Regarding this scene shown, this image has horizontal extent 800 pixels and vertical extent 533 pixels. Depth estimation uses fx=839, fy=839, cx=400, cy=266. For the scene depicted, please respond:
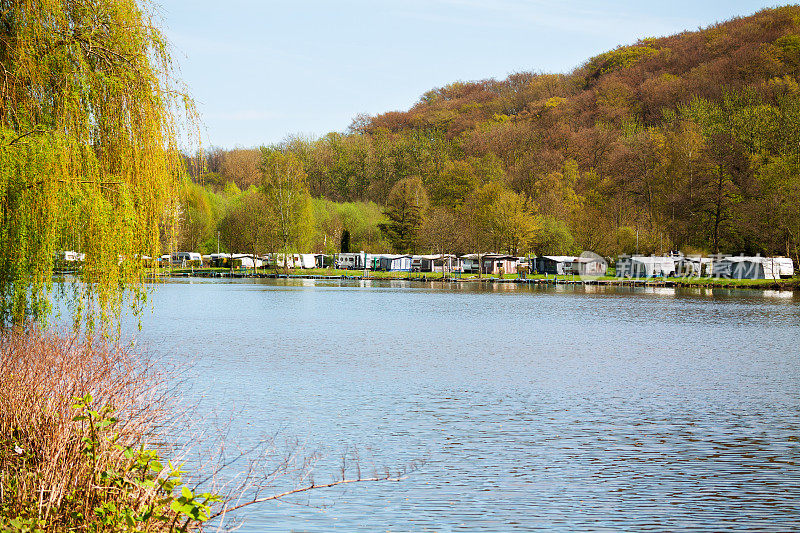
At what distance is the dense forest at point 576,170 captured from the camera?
83.8 m

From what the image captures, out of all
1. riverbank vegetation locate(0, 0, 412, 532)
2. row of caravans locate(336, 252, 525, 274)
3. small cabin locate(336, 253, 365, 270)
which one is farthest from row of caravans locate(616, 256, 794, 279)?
riverbank vegetation locate(0, 0, 412, 532)

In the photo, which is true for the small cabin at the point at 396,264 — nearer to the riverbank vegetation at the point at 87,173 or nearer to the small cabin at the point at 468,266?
the small cabin at the point at 468,266

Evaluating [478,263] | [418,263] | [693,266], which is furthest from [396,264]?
[693,266]

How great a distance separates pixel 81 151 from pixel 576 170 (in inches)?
3605

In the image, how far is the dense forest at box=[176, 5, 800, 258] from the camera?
83.8m

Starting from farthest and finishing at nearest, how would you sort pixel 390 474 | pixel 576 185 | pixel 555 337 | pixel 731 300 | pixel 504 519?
pixel 576 185
pixel 731 300
pixel 555 337
pixel 390 474
pixel 504 519

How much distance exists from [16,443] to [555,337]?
94.0 ft

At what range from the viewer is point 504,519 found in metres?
10.8

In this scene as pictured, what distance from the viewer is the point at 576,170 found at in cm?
10275

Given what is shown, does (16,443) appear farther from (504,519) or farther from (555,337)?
(555,337)

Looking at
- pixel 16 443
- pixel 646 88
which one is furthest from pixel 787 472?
pixel 646 88

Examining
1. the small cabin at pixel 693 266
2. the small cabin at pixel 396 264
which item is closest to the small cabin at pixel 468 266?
the small cabin at pixel 396 264

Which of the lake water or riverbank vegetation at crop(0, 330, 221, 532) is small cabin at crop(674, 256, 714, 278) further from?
riverbank vegetation at crop(0, 330, 221, 532)

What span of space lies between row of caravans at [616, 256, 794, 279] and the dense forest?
1864 millimetres
